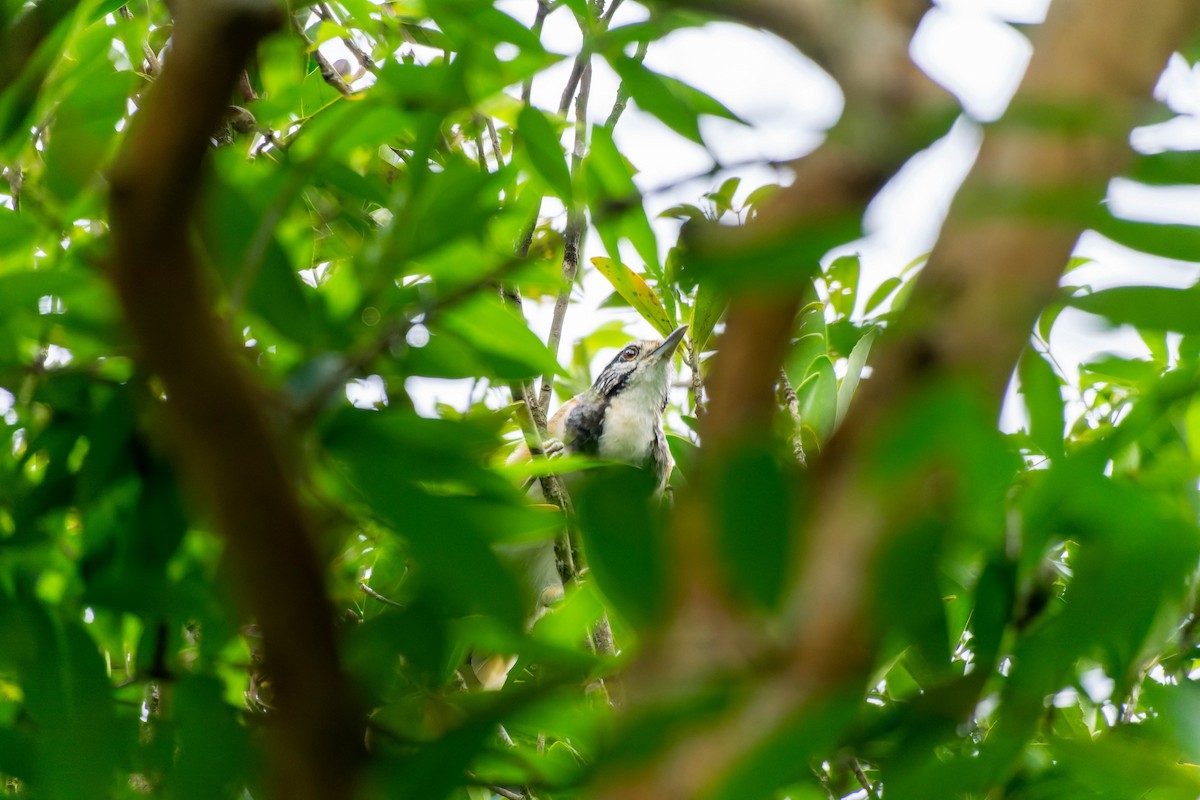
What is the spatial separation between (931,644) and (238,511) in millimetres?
432

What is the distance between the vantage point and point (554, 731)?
34.6 inches

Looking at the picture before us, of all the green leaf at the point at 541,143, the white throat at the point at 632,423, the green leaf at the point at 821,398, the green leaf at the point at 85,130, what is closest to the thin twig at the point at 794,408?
the green leaf at the point at 821,398

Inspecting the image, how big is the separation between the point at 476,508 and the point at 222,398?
29cm

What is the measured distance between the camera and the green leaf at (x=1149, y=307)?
452 mm

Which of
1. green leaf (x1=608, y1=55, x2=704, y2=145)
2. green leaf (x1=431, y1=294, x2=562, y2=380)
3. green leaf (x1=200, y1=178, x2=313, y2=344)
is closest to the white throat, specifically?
green leaf (x1=431, y1=294, x2=562, y2=380)

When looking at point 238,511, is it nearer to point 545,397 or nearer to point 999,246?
point 999,246

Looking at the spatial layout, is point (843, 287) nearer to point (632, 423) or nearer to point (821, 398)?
point (821, 398)

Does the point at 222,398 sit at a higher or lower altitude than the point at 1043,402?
higher

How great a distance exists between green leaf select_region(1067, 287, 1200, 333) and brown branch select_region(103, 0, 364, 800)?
1.08 feet

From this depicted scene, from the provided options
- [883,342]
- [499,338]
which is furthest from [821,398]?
[883,342]

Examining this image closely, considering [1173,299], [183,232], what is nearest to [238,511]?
[183,232]

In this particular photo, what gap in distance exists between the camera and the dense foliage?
1.38ft

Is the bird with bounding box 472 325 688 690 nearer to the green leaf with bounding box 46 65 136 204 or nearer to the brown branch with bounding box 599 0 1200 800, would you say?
the green leaf with bounding box 46 65 136 204

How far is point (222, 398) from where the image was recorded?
1.24 ft
